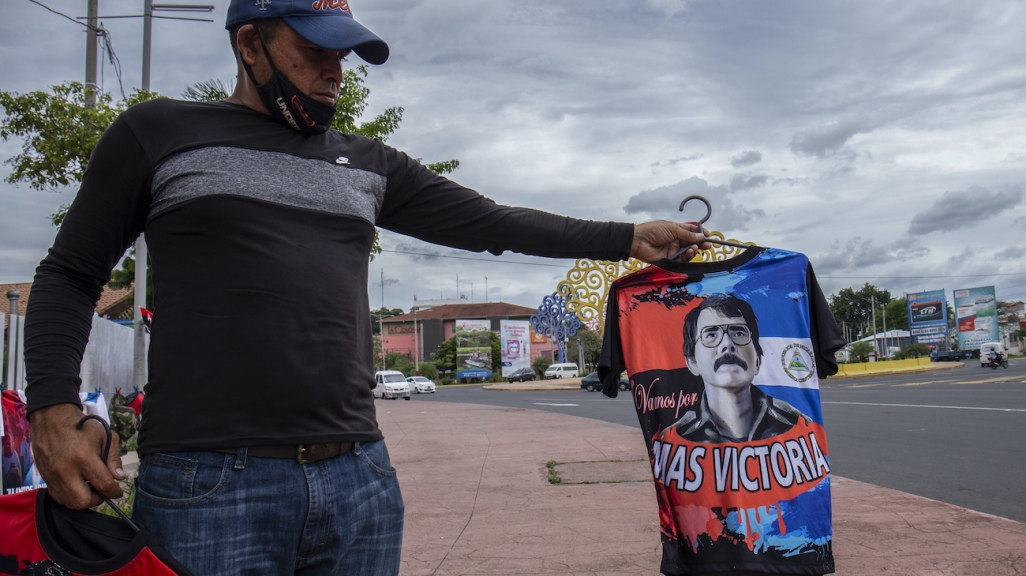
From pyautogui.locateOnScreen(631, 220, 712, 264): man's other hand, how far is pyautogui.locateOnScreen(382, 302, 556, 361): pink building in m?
91.5

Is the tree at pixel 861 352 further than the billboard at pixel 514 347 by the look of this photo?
No

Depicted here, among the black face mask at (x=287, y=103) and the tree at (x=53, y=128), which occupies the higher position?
the tree at (x=53, y=128)

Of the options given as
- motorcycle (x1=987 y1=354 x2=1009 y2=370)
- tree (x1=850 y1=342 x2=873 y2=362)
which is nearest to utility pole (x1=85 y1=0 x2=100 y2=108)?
motorcycle (x1=987 y1=354 x2=1009 y2=370)

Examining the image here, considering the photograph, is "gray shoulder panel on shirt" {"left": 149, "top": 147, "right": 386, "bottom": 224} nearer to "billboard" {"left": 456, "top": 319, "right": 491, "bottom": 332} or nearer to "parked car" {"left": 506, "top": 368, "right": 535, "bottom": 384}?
"parked car" {"left": 506, "top": 368, "right": 535, "bottom": 384}

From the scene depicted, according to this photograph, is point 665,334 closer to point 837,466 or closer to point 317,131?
point 317,131

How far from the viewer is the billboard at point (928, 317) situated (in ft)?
204

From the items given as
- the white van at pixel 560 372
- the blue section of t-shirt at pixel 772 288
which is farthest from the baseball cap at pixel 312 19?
the white van at pixel 560 372

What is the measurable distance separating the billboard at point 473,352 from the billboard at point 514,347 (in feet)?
19.3

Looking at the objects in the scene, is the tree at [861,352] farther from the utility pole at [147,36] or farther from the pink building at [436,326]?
the utility pole at [147,36]

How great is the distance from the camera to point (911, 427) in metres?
12.4

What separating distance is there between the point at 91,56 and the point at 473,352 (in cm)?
6129

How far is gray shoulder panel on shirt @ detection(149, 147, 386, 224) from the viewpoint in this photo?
1578mm

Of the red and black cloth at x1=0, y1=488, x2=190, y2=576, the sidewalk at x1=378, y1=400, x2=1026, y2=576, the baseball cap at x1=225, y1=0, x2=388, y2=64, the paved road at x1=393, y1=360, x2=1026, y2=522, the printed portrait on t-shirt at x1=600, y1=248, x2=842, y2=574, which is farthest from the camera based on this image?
the paved road at x1=393, y1=360, x2=1026, y2=522

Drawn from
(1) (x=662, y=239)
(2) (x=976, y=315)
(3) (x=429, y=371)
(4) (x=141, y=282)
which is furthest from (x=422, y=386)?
(1) (x=662, y=239)
